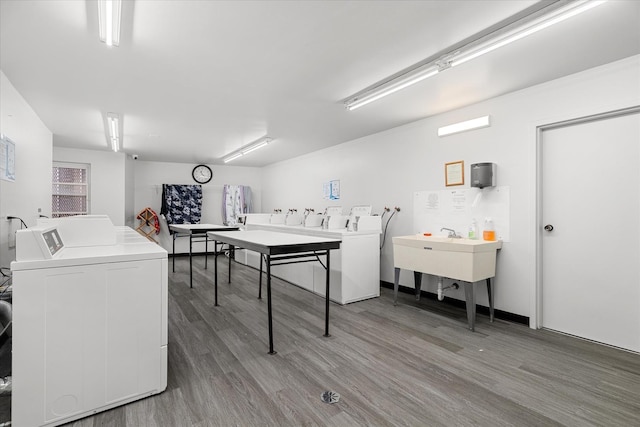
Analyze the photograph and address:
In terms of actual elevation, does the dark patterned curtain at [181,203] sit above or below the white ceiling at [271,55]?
below

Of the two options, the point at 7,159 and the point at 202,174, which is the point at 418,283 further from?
the point at 202,174

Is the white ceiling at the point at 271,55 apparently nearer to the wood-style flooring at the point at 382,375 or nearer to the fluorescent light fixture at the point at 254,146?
the fluorescent light fixture at the point at 254,146

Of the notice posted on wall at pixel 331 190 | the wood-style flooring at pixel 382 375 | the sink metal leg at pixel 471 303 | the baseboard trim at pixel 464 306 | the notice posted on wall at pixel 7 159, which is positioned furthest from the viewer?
the notice posted on wall at pixel 331 190

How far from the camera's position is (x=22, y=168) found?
3312mm

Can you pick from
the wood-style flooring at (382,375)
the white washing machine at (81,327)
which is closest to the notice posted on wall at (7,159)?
the white washing machine at (81,327)

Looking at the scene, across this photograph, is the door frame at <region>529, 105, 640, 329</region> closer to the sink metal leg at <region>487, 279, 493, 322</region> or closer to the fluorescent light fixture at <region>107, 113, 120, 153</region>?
the sink metal leg at <region>487, 279, 493, 322</region>

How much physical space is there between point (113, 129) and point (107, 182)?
2266 millimetres

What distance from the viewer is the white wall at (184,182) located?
728 centimetres

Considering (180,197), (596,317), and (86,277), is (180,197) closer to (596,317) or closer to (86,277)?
(86,277)

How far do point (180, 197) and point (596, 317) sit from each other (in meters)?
7.72

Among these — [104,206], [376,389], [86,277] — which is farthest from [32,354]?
[104,206]

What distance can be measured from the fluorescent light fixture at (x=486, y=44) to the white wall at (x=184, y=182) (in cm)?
585

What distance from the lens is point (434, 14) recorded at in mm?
1919

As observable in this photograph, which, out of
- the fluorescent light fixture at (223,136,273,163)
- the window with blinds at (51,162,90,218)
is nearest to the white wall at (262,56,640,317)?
the fluorescent light fixture at (223,136,273,163)
